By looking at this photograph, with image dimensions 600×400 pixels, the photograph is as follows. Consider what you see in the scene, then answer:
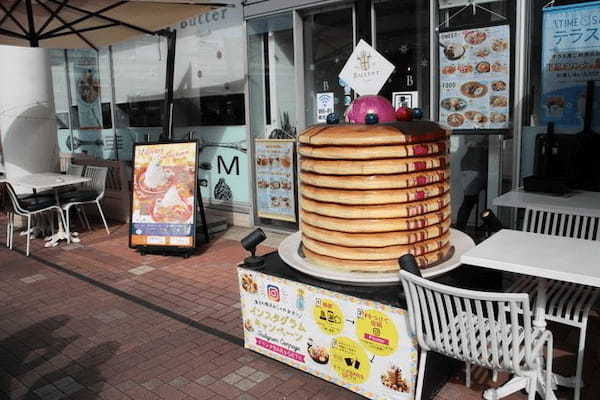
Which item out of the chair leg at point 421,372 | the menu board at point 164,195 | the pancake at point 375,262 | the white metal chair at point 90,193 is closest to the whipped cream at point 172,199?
the menu board at point 164,195

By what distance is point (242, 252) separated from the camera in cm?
721

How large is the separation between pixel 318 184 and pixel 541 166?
2.74 metres

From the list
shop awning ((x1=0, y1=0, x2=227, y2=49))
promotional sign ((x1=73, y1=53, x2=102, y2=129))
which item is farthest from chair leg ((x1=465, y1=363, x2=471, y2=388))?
promotional sign ((x1=73, y1=53, x2=102, y2=129))

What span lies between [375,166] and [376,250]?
1.74 feet

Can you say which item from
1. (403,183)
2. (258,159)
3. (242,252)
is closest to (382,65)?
(403,183)

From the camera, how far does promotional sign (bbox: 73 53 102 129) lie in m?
11.3

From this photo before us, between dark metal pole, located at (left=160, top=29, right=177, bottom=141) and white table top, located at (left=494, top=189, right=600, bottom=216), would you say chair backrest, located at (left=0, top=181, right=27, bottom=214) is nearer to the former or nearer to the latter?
dark metal pole, located at (left=160, top=29, right=177, bottom=141)

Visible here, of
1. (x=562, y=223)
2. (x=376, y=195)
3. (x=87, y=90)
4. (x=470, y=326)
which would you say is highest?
(x=87, y=90)

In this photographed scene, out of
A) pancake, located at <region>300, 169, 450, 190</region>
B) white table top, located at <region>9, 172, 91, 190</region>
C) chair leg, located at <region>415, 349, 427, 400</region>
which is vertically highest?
pancake, located at <region>300, 169, 450, 190</region>

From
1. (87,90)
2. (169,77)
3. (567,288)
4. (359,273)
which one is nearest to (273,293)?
(359,273)

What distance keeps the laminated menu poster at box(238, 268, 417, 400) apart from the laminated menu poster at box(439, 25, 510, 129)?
345 centimetres

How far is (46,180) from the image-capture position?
27.1 feet

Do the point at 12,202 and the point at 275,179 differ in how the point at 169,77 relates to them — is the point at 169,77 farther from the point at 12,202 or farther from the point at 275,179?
the point at 12,202

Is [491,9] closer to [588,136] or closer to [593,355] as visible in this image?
[588,136]
